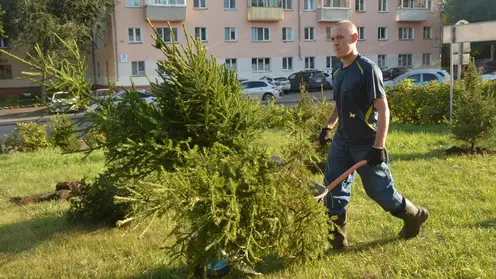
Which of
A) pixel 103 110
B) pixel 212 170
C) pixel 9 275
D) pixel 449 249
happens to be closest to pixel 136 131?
pixel 103 110

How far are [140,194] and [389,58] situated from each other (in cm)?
4527

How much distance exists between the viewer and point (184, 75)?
440 centimetres

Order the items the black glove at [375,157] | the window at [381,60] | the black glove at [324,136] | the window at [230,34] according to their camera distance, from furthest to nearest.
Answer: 1. the window at [381,60]
2. the window at [230,34]
3. the black glove at [324,136]
4. the black glove at [375,157]

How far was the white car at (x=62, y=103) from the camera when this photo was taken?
466 cm

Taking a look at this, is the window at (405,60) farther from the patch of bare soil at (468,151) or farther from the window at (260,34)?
the patch of bare soil at (468,151)

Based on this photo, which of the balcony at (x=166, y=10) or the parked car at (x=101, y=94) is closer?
the parked car at (x=101, y=94)

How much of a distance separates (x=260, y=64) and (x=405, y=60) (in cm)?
1518

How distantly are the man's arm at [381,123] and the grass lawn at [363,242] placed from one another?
38.3 inches

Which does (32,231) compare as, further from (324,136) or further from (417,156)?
(417,156)

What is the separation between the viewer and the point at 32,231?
220 inches

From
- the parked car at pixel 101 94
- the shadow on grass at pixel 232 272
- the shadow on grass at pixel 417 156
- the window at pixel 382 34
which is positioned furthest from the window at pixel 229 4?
the shadow on grass at pixel 232 272

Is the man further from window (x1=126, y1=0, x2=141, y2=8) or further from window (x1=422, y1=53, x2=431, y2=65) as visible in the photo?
window (x1=422, y1=53, x2=431, y2=65)

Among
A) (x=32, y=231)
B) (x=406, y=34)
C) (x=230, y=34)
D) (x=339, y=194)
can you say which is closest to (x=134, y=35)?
(x=230, y=34)

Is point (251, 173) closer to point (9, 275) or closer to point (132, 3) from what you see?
point (9, 275)
